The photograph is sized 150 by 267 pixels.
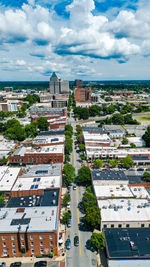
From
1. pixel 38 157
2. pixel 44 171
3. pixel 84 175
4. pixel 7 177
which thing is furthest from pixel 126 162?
pixel 7 177

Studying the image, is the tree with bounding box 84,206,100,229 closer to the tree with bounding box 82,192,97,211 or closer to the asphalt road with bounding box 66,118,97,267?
the tree with bounding box 82,192,97,211

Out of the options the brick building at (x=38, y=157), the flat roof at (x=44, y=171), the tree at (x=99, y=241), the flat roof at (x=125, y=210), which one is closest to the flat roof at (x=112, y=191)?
the flat roof at (x=125, y=210)

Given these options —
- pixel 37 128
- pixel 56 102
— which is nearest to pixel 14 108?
pixel 56 102

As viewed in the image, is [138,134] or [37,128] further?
[37,128]

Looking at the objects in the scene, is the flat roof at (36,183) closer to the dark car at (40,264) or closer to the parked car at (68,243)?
the parked car at (68,243)

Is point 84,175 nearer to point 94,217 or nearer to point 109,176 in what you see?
point 109,176

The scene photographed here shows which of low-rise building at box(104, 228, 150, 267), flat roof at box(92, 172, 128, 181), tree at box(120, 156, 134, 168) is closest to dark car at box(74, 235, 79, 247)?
low-rise building at box(104, 228, 150, 267)

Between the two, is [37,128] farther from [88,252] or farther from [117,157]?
[88,252]
